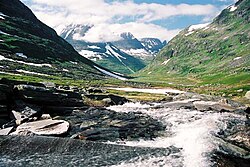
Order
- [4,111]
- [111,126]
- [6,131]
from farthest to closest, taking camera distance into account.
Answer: [4,111] < [111,126] < [6,131]

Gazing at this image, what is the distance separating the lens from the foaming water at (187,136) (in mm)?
36438

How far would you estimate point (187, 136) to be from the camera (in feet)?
159

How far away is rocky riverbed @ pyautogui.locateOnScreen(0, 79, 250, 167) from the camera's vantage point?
37688 mm

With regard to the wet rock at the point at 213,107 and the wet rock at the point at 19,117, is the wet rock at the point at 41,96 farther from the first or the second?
the wet rock at the point at 213,107

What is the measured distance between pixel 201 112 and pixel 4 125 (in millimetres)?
41562

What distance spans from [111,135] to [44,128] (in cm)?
1018

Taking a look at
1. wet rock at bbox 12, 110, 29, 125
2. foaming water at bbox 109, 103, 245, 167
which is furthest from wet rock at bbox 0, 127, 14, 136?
foaming water at bbox 109, 103, 245, 167

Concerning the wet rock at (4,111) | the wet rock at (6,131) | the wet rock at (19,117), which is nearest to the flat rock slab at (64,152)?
the wet rock at (6,131)

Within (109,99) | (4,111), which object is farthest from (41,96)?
(109,99)

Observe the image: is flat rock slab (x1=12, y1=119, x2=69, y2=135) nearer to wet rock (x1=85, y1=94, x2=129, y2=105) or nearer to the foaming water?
the foaming water

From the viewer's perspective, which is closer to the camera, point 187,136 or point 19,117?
point 187,136

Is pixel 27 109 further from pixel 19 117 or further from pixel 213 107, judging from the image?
pixel 213 107

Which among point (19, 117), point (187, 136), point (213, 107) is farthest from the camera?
point (213, 107)

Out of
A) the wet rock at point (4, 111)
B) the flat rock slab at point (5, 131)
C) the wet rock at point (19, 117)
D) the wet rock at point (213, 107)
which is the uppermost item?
the wet rock at point (4, 111)
